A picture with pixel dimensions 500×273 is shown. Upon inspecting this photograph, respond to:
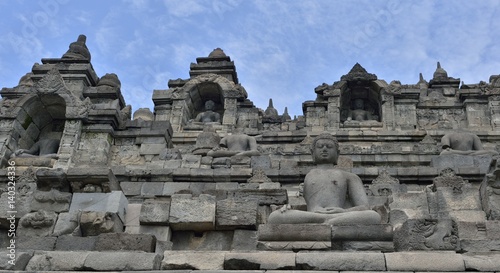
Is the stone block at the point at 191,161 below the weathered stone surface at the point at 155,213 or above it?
above

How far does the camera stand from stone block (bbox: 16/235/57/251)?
11.0 metres

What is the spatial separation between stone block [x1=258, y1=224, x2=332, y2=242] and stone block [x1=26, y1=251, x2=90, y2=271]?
2509 millimetres

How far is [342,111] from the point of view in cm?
2747

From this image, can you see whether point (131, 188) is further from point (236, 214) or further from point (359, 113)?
point (359, 113)

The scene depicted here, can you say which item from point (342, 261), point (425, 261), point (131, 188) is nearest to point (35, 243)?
point (342, 261)

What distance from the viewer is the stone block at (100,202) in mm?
11805

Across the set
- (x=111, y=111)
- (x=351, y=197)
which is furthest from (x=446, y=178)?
(x=111, y=111)

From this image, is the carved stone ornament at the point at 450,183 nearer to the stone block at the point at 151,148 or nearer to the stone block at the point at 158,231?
the stone block at the point at 158,231

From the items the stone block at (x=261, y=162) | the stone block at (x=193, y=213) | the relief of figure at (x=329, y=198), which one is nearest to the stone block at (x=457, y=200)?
the relief of figure at (x=329, y=198)

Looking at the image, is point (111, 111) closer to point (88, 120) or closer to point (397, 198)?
point (88, 120)

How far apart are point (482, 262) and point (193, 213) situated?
4396 mm

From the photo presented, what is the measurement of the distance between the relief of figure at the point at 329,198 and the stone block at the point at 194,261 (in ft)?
4.12

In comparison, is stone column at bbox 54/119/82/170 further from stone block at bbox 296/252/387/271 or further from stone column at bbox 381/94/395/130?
stone block at bbox 296/252/387/271

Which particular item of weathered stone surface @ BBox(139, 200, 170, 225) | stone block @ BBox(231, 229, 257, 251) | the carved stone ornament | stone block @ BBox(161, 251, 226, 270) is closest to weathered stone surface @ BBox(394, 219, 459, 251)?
stone block @ BBox(231, 229, 257, 251)
